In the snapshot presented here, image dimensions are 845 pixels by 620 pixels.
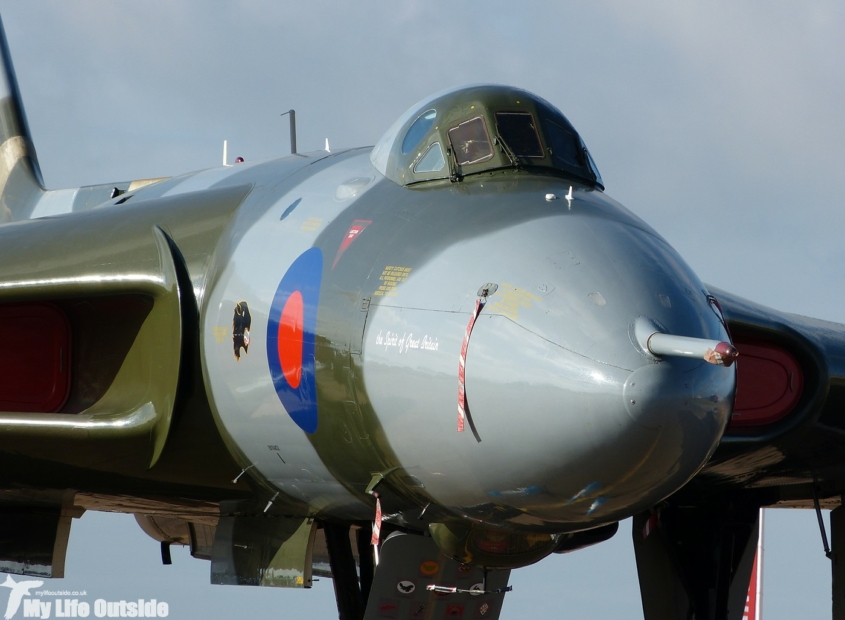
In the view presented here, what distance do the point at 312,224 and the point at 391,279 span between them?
96 centimetres

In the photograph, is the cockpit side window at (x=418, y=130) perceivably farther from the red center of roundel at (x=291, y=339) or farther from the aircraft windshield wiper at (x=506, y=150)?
the red center of roundel at (x=291, y=339)

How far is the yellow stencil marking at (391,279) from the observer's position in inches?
218

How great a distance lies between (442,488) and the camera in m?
5.43

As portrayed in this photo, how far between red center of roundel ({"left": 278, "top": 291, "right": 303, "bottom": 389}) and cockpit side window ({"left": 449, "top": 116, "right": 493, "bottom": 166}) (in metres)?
1.13

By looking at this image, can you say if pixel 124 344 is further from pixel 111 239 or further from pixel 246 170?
pixel 246 170

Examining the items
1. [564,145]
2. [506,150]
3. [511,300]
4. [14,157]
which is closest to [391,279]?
[511,300]

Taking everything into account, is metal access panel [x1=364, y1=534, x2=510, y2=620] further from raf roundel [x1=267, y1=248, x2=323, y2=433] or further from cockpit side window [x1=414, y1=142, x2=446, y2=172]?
cockpit side window [x1=414, y1=142, x2=446, y2=172]

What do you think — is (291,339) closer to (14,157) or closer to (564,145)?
(564,145)

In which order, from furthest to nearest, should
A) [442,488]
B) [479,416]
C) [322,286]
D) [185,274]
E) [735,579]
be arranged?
1. [735,579]
2. [185,274]
3. [322,286]
4. [442,488]
5. [479,416]

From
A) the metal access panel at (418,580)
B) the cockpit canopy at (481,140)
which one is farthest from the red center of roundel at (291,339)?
the metal access panel at (418,580)

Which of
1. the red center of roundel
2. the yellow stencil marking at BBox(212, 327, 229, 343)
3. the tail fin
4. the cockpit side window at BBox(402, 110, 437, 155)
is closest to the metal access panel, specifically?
the red center of roundel

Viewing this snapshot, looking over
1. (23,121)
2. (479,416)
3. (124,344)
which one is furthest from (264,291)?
(23,121)

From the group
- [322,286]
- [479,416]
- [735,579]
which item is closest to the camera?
[479,416]

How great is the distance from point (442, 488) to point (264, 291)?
1538 mm
